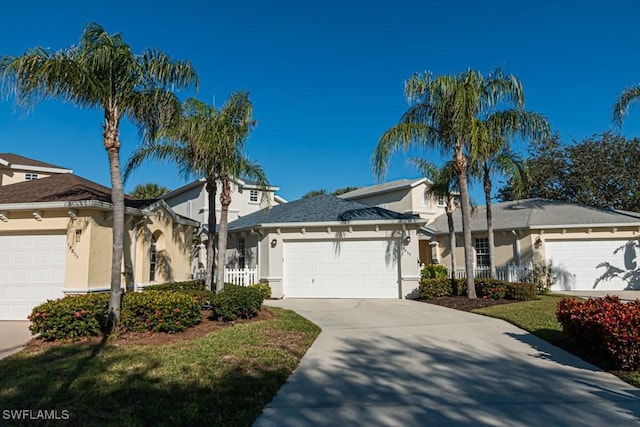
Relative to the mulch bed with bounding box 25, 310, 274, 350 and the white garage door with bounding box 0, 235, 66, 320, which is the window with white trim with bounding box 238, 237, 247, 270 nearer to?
the white garage door with bounding box 0, 235, 66, 320

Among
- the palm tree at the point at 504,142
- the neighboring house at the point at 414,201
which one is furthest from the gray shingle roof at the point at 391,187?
the palm tree at the point at 504,142

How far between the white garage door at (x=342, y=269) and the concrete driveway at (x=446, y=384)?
6.27 metres

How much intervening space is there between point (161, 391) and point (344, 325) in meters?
5.25

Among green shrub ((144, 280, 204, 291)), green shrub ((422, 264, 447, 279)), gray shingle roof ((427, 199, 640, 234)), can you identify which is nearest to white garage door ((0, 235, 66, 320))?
green shrub ((144, 280, 204, 291))

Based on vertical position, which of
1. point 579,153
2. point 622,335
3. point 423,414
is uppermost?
point 579,153

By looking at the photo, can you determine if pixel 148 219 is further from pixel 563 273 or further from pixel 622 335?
pixel 563 273

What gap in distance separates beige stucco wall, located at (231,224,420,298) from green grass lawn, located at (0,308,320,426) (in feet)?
24.5

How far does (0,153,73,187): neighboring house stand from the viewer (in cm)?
1917

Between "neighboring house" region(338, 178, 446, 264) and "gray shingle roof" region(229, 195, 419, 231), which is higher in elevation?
"neighboring house" region(338, 178, 446, 264)

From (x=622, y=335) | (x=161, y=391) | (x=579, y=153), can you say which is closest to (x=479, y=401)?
(x=622, y=335)

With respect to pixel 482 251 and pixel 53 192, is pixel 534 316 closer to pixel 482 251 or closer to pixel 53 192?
pixel 482 251

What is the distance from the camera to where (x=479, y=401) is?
4.53 meters

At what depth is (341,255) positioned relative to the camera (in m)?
15.1

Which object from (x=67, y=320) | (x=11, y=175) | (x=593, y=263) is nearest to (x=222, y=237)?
(x=67, y=320)
